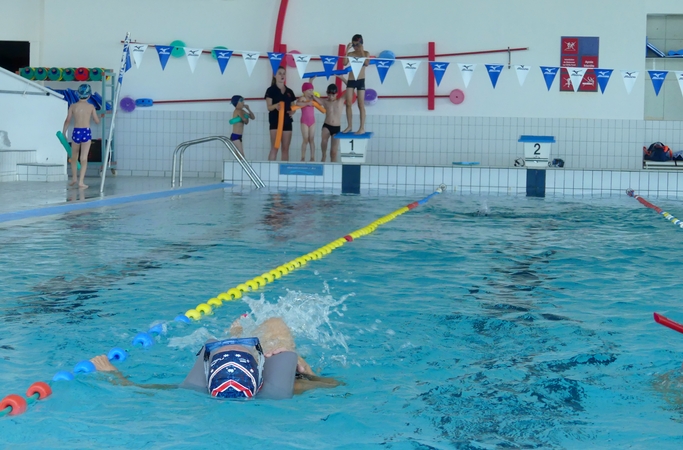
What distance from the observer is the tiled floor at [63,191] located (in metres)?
8.49

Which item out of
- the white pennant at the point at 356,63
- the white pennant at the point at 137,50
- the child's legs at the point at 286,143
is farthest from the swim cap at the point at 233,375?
the child's legs at the point at 286,143

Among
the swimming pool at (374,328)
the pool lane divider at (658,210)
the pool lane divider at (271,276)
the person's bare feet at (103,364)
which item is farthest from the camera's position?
the pool lane divider at (658,210)

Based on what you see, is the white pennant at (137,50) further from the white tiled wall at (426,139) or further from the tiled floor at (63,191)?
the white tiled wall at (426,139)

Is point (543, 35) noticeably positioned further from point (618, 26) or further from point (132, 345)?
point (132, 345)

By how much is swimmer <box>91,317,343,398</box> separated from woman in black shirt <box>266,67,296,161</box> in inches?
398

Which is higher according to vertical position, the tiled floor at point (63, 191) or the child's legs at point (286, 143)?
the child's legs at point (286, 143)

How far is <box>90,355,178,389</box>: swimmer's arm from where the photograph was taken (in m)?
3.08

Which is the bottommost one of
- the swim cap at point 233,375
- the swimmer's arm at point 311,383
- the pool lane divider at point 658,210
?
the swimmer's arm at point 311,383

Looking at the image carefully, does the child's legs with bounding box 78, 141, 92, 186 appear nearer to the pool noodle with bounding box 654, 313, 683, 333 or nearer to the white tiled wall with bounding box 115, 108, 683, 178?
the white tiled wall with bounding box 115, 108, 683, 178

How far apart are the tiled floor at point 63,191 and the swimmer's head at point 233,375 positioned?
5.44 m

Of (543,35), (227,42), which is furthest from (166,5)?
(543,35)

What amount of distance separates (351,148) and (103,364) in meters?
9.81

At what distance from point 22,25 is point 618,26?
33.2 ft

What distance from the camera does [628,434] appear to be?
2.63 meters
